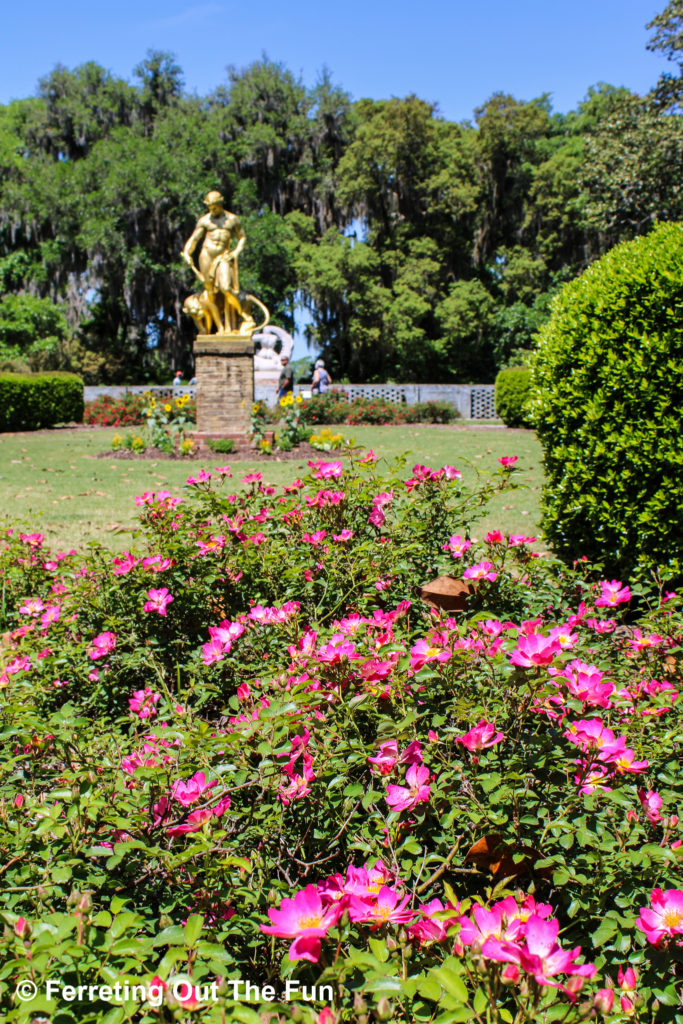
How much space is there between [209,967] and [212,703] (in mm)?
1663

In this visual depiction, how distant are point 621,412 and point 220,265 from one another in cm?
978

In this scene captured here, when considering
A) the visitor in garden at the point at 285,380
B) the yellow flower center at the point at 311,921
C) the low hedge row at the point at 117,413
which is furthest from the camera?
the low hedge row at the point at 117,413

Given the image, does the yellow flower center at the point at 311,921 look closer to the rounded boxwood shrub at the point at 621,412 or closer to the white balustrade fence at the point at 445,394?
the rounded boxwood shrub at the point at 621,412

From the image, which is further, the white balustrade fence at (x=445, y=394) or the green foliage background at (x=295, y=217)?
the green foliage background at (x=295, y=217)

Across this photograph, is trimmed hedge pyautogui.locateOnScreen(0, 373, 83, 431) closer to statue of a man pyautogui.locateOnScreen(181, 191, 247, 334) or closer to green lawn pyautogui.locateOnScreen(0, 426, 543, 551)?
green lawn pyautogui.locateOnScreen(0, 426, 543, 551)

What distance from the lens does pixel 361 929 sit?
3.78ft

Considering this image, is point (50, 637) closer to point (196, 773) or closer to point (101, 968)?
point (196, 773)

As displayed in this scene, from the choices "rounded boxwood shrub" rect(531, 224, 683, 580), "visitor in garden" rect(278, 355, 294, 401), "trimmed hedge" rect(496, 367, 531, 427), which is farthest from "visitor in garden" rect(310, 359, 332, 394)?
"rounded boxwood shrub" rect(531, 224, 683, 580)

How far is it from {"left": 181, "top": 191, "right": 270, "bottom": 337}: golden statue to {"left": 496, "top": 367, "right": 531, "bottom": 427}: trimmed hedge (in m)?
8.93

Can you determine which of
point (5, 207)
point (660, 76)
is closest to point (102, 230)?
point (5, 207)

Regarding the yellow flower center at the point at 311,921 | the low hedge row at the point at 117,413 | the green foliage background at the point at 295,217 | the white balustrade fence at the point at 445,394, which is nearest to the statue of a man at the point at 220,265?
the low hedge row at the point at 117,413

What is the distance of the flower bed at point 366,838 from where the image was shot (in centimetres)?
97

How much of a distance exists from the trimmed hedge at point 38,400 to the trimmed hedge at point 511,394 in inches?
450

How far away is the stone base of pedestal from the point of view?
12453mm
